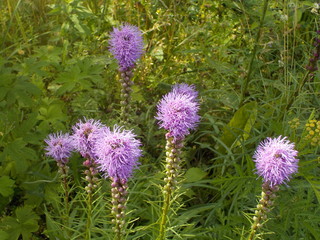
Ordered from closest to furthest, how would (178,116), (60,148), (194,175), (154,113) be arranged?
(178,116) < (60,148) < (194,175) < (154,113)

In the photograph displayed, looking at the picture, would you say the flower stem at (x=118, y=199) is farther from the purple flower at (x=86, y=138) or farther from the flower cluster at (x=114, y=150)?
the purple flower at (x=86, y=138)

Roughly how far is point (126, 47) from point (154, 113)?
3.33 ft

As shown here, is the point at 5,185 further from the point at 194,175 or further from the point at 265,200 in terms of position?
the point at 265,200

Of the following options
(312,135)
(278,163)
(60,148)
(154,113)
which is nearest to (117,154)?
(60,148)

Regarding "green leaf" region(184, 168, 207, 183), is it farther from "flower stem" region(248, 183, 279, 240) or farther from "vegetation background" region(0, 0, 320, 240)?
"flower stem" region(248, 183, 279, 240)

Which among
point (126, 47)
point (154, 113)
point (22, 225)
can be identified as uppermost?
point (154, 113)

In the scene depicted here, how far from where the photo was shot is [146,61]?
3467 millimetres

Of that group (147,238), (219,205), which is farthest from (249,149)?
(147,238)

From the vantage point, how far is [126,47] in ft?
7.32

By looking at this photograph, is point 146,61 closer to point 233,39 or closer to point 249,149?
point 233,39

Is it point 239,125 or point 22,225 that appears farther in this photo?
point 239,125

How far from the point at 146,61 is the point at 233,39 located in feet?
2.71

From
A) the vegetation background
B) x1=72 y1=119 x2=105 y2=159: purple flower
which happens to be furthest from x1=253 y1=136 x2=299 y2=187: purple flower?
x1=72 y1=119 x2=105 y2=159: purple flower

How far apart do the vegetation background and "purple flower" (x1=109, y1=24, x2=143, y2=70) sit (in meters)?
0.32
